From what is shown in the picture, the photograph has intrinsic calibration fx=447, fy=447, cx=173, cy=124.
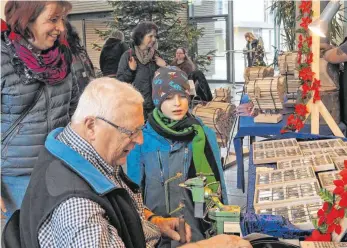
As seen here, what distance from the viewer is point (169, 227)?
1543 mm

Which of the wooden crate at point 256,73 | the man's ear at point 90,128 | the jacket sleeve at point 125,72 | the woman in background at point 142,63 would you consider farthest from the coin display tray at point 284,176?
the wooden crate at point 256,73

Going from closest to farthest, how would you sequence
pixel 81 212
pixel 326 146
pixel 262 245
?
pixel 81 212, pixel 262 245, pixel 326 146

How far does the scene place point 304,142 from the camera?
2654 mm

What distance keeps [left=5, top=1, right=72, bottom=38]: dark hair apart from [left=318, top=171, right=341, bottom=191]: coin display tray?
1368 mm

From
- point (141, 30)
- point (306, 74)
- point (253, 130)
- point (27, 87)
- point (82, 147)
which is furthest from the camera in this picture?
point (141, 30)

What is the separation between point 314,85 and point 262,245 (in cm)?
233

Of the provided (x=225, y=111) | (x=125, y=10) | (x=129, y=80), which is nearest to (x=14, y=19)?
(x=129, y=80)

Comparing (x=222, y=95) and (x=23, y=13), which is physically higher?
(x=23, y=13)

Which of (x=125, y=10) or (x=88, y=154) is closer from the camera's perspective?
(x=88, y=154)

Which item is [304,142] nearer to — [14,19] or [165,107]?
[165,107]

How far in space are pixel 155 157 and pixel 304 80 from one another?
178 cm

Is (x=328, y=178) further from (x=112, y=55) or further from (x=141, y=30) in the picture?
(x=112, y=55)

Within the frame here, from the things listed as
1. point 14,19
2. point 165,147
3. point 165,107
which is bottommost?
point 165,147

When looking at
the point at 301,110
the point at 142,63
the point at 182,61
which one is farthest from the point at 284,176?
the point at 182,61
